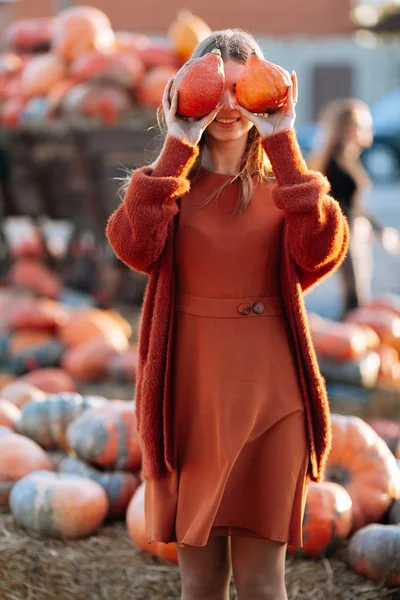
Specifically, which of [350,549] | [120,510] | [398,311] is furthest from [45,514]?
[398,311]

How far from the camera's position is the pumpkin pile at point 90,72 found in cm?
730

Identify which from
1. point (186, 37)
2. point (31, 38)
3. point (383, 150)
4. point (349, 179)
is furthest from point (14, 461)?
point (383, 150)

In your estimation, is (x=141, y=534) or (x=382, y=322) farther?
(x=382, y=322)

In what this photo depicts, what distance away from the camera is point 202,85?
2326mm

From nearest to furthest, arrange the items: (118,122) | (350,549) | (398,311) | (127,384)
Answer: (350,549), (127,384), (398,311), (118,122)

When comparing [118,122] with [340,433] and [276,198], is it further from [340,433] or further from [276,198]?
[276,198]

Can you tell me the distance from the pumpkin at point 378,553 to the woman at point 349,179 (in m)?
3.99

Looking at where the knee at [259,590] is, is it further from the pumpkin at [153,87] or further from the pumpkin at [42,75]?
the pumpkin at [42,75]

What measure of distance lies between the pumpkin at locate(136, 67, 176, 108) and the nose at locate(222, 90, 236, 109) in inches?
187

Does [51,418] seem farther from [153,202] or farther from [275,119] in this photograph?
[275,119]

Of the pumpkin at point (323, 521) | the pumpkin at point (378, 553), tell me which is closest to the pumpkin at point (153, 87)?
the pumpkin at point (323, 521)

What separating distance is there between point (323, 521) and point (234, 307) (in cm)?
121

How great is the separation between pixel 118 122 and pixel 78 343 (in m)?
2.02

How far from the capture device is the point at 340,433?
144 inches
